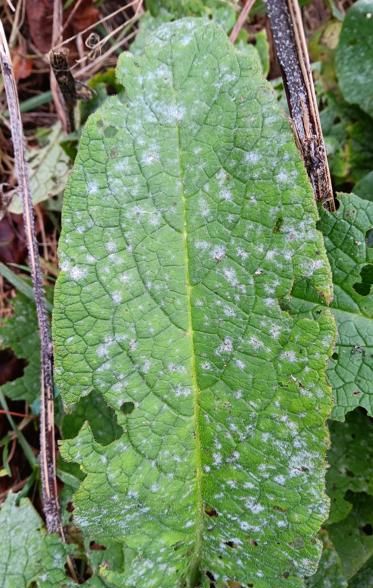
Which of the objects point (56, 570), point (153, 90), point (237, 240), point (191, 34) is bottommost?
point (56, 570)

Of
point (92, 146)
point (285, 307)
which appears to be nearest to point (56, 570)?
point (285, 307)

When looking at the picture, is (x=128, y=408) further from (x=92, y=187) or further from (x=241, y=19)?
(x=241, y=19)

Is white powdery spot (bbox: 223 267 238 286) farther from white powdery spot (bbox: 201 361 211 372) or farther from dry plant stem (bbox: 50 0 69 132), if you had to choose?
dry plant stem (bbox: 50 0 69 132)

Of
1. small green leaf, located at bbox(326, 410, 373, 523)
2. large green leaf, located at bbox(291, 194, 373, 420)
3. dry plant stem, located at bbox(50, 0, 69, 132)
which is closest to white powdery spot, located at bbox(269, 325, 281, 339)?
large green leaf, located at bbox(291, 194, 373, 420)

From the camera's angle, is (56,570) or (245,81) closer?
(245,81)

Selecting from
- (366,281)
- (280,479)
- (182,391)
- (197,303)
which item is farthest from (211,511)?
(366,281)

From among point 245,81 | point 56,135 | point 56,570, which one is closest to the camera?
point 245,81

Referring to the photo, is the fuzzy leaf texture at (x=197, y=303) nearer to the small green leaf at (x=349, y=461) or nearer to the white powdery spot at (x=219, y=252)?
the white powdery spot at (x=219, y=252)

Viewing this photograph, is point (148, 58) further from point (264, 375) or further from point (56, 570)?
point (56, 570)
